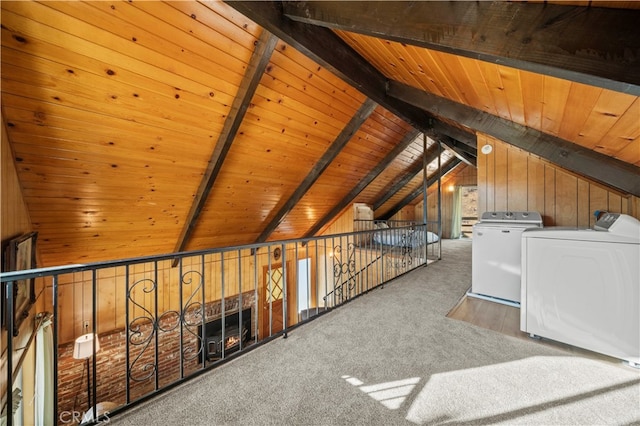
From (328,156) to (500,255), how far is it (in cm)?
254

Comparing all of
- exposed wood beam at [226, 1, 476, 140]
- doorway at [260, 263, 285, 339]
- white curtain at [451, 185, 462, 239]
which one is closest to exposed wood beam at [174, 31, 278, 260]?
exposed wood beam at [226, 1, 476, 140]

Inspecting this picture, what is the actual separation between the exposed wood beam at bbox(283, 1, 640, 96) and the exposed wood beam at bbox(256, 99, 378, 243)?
2.17 metres

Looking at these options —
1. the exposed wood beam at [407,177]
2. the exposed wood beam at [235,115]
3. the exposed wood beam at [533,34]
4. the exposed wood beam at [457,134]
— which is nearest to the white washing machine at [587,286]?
the exposed wood beam at [533,34]

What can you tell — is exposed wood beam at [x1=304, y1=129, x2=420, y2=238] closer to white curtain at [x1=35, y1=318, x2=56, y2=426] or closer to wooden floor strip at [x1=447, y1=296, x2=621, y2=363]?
wooden floor strip at [x1=447, y1=296, x2=621, y2=363]

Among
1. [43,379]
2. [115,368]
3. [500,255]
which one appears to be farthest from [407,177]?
[43,379]

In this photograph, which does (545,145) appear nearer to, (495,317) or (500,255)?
(500,255)

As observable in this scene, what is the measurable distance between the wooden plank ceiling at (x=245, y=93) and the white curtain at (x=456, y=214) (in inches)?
200

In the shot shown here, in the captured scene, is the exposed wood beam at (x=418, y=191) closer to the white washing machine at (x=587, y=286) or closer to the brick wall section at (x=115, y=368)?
the white washing machine at (x=587, y=286)

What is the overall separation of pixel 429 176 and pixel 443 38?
21.7ft

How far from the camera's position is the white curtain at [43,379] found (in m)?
2.57

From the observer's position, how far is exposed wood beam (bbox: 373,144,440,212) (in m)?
5.98

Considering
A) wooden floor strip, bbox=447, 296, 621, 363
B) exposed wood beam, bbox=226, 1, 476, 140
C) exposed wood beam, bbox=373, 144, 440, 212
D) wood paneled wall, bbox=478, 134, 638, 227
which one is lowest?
wooden floor strip, bbox=447, 296, 621, 363

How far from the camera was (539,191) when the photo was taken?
2.88 m

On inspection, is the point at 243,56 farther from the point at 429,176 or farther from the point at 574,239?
the point at 429,176
